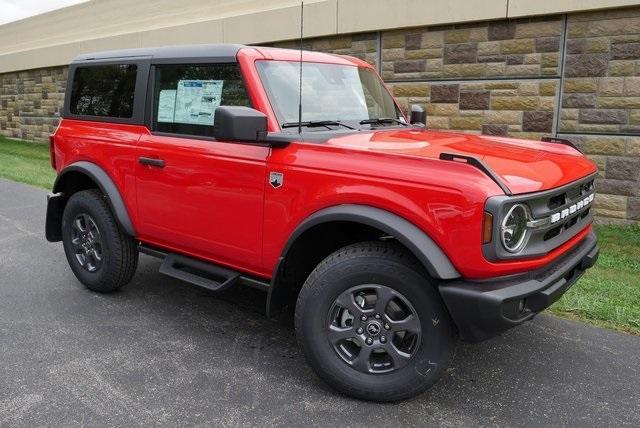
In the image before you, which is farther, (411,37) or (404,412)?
(411,37)

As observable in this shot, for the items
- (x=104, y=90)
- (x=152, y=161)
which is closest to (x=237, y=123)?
(x=152, y=161)

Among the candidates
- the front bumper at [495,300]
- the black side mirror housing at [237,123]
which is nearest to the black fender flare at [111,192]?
the black side mirror housing at [237,123]

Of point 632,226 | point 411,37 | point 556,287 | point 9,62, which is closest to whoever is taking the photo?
point 556,287

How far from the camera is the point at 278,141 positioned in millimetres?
3268

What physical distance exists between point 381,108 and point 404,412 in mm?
2232

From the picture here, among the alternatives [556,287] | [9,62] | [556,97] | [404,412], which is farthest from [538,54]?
[9,62]

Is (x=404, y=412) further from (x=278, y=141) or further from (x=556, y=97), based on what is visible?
(x=556, y=97)

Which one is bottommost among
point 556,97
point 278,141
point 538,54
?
point 278,141

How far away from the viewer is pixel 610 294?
4617 millimetres

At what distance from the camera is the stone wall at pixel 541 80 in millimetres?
6582

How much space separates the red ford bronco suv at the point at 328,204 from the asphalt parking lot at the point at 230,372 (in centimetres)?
25

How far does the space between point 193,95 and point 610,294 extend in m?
3.61

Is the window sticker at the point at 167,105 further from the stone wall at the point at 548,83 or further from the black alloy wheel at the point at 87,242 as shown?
the stone wall at the point at 548,83

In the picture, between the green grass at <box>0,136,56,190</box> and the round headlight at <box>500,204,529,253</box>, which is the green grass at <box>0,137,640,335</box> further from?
the green grass at <box>0,136,56,190</box>
